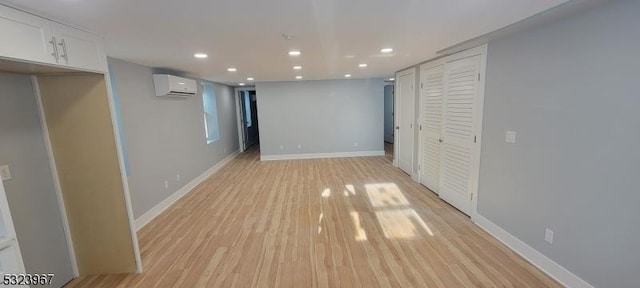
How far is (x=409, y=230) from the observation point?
123 inches

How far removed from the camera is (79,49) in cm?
196

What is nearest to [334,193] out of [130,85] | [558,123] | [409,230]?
[409,230]

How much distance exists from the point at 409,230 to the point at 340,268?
1.12 meters

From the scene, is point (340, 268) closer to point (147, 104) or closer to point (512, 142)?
point (512, 142)

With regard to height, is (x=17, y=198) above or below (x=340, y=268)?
above

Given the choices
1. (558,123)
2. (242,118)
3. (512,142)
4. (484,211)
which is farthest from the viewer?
(242,118)

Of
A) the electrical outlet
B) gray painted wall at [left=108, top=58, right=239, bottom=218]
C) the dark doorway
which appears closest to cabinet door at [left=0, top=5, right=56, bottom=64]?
gray painted wall at [left=108, top=58, right=239, bottom=218]

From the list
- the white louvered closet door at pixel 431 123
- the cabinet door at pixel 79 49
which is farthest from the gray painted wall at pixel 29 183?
the white louvered closet door at pixel 431 123

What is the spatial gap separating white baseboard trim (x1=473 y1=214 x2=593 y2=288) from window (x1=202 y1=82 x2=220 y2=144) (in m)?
5.80

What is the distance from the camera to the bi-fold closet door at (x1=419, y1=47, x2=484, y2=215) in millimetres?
3207

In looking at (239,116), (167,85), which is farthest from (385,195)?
(239,116)

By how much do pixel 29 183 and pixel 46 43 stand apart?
3.98 feet

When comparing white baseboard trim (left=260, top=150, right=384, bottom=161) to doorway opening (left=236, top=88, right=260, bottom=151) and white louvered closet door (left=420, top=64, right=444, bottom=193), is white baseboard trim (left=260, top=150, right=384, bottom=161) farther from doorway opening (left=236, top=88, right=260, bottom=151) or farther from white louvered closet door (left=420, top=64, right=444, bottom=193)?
white louvered closet door (left=420, top=64, right=444, bottom=193)

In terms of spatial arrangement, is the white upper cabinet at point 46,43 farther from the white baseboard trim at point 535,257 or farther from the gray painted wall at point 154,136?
the white baseboard trim at point 535,257
